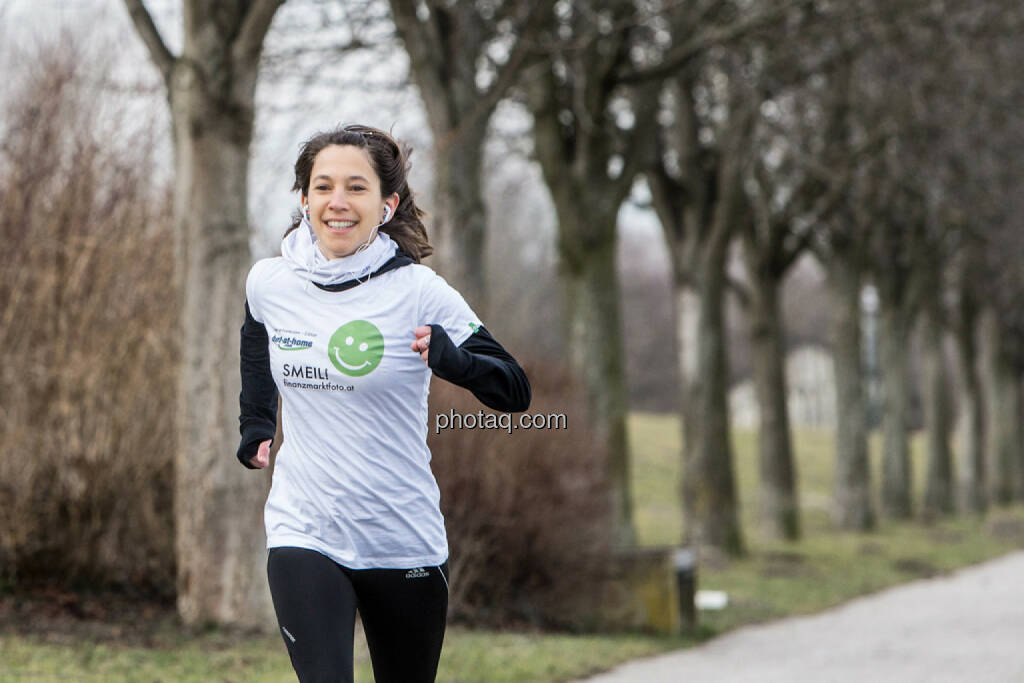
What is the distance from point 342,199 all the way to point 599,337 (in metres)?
10.9

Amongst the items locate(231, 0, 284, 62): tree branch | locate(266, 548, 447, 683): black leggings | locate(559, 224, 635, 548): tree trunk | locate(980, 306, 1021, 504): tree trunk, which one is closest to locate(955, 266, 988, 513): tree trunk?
locate(980, 306, 1021, 504): tree trunk

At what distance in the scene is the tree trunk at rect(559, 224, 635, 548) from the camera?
14.4m

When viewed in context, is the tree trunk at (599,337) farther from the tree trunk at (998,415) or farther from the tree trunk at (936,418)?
the tree trunk at (998,415)

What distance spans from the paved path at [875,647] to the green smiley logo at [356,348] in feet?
17.0

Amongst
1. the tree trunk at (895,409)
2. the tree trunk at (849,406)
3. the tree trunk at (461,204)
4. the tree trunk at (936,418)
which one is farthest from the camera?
the tree trunk at (936,418)

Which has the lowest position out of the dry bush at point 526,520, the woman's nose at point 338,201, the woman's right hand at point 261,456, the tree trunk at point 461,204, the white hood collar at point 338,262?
the dry bush at point 526,520

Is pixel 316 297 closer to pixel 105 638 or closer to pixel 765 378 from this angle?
pixel 105 638

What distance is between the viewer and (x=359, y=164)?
149 inches

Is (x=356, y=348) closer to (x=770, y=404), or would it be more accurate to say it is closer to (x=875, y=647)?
(x=875, y=647)

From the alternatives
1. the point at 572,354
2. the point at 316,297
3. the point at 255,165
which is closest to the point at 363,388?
the point at 316,297

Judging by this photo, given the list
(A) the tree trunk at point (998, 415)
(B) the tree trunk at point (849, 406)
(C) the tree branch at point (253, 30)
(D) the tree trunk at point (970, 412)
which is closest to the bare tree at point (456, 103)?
(C) the tree branch at point (253, 30)

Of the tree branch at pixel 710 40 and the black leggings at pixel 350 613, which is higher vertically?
the tree branch at pixel 710 40

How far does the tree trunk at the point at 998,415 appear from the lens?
116 ft

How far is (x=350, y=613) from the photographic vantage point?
12.4ft
